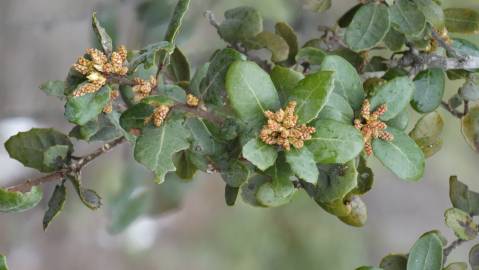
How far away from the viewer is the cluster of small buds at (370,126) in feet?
2.76

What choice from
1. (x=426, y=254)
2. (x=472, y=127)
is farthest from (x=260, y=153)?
(x=472, y=127)

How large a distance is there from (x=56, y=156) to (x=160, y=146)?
22 centimetres

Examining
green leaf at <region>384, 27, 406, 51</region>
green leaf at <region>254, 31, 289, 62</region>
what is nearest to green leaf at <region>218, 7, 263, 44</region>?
green leaf at <region>254, 31, 289, 62</region>

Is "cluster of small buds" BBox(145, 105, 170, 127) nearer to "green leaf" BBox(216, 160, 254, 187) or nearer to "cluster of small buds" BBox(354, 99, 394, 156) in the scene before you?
"green leaf" BBox(216, 160, 254, 187)

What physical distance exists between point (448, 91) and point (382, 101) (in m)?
2.13

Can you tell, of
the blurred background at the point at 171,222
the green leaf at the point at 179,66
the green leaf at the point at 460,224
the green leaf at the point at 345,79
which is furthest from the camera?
the blurred background at the point at 171,222

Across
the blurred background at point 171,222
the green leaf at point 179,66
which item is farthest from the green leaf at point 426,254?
the blurred background at point 171,222

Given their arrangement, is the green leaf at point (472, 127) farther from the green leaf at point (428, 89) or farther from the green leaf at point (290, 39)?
the green leaf at point (290, 39)

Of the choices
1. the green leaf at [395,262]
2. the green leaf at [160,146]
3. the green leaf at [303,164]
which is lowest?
the green leaf at [395,262]

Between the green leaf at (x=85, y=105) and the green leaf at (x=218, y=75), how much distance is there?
0.17m

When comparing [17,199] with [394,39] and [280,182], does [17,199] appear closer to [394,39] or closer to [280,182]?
[280,182]

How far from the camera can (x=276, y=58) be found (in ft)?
3.63

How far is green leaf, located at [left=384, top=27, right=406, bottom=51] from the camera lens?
1.02 m

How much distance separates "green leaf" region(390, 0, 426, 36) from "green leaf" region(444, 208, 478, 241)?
11.6 inches
